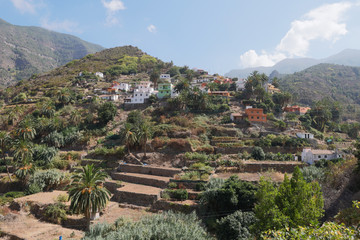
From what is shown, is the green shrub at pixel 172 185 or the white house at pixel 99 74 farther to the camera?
the white house at pixel 99 74

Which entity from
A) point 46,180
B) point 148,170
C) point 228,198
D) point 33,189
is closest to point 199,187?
point 228,198

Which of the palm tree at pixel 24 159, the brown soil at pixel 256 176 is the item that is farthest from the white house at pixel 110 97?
the brown soil at pixel 256 176

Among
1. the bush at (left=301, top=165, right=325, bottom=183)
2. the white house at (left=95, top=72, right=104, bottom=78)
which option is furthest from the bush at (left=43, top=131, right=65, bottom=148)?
the white house at (left=95, top=72, right=104, bottom=78)

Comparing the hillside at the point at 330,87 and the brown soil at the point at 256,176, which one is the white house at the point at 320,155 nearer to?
the brown soil at the point at 256,176

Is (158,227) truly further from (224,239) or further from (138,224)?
(224,239)

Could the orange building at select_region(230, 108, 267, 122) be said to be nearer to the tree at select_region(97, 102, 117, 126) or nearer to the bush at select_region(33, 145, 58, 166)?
the tree at select_region(97, 102, 117, 126)

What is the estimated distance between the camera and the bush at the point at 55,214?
24094 millimetres

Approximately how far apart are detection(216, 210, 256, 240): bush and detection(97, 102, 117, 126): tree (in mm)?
37650

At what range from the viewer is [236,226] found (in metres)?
18.5

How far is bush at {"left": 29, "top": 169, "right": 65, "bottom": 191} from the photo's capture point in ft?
103

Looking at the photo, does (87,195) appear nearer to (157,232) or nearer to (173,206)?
(157,232)

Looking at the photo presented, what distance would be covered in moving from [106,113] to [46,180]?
20.6 metres

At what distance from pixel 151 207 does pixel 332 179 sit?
20.7 metres

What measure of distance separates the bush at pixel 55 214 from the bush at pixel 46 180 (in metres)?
7.81
